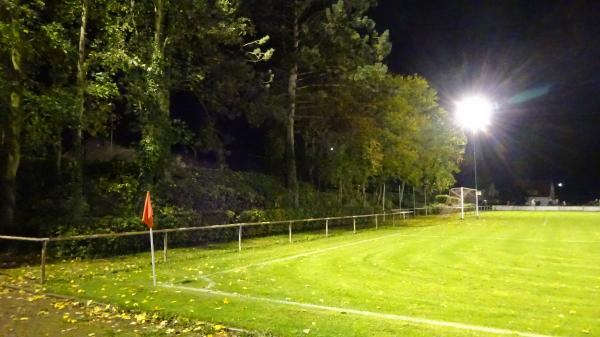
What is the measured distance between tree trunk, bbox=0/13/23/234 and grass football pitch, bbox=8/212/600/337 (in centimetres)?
386

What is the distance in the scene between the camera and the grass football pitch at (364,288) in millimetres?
8086

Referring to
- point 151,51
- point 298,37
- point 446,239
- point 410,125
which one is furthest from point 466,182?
point 151,51

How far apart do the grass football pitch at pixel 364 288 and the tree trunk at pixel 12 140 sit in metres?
3.86

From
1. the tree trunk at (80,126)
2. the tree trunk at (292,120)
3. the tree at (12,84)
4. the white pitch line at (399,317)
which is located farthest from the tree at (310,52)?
the white pitch line at (399,317)

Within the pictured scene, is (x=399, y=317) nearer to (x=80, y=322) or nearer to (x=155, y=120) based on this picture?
(x=80, y=322)

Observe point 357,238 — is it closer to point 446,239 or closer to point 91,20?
point 446,239

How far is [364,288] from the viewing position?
36.3 feet

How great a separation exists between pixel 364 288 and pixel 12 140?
508 inches

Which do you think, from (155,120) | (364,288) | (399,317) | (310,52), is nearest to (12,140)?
(155,120)

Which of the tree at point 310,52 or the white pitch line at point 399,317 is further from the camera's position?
the tree at point 310,52

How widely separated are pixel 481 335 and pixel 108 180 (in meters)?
18.3

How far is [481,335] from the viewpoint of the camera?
738cm

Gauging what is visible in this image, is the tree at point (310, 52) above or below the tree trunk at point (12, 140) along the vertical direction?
above

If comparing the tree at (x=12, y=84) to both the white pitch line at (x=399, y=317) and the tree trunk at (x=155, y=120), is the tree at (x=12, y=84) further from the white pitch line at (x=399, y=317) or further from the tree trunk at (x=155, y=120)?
the white pitch line at (x=399, y=317)
